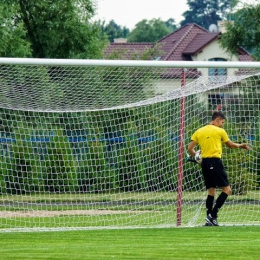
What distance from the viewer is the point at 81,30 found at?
105ft

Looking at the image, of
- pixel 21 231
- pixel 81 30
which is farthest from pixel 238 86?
pixel 81 30

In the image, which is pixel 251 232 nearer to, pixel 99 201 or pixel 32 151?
pixel 99 201

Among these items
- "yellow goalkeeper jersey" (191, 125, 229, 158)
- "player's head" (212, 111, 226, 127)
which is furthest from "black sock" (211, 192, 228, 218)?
"player's head" (212, 111, 226, 127)

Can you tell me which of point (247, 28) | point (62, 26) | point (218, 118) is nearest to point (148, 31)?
point (247, 28)

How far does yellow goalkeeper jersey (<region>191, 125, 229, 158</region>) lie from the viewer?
1547cm

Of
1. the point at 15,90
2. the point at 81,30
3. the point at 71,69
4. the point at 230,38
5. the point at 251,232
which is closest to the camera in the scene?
the point at 251,232

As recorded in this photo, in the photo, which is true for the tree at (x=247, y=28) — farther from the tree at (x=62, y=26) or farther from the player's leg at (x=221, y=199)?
the player's leg at (x=221, y=199)

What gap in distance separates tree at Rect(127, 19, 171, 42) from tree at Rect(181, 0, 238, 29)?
92.6ft

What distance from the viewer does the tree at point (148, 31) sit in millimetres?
114250

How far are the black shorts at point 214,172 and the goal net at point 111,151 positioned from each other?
1.15m

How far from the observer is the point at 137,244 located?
12.5m

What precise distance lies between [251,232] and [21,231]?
3411 mm

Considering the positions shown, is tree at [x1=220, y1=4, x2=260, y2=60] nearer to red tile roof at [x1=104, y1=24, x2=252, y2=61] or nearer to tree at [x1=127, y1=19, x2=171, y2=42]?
red tile roof at [x1=104, y1=24, x2=252, y2=61]

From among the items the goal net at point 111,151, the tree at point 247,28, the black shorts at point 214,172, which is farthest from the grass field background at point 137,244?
the tree at point 247,28
